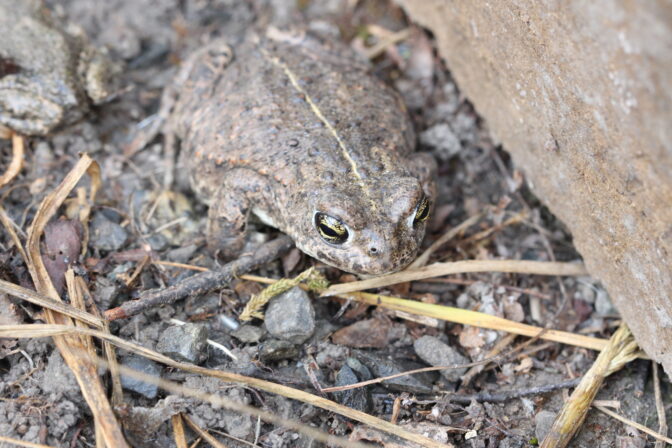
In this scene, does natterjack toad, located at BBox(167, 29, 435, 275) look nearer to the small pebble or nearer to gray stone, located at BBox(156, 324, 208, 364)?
the small pebble

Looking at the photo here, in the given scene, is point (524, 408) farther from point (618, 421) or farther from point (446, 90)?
point (446, 90)

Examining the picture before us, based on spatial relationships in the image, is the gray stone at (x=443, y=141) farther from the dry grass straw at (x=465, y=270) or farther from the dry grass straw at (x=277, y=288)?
the dry grass straw at (x=277, y=288)

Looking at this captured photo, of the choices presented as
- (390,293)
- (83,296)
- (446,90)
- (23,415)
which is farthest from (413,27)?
(23,415)

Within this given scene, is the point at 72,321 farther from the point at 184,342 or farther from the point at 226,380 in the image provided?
the point at 226,380

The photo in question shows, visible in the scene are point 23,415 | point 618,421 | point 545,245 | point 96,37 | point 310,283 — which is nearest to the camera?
point 23,415

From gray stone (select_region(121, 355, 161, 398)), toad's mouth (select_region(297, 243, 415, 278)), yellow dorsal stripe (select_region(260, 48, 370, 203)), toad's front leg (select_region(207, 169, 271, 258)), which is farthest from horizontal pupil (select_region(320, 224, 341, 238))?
gray stone (select_region(121, 355, 161, 398))
